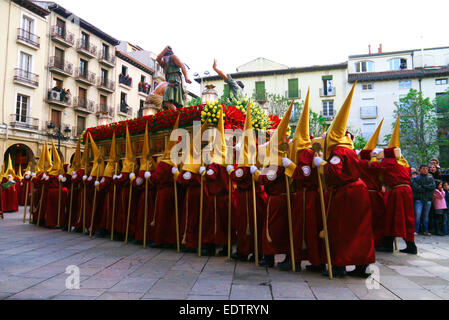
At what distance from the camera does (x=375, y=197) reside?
6.57 meters

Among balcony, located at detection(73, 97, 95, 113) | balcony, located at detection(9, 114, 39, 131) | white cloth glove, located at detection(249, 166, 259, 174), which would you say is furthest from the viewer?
balcony, located at detection(73, 97, 95, 113)

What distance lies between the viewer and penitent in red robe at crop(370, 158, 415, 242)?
250 inches

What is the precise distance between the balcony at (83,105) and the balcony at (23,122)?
4.29m

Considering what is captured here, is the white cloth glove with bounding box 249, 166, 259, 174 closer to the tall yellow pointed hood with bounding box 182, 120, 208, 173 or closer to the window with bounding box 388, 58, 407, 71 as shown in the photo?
the tall yellow pointed hood with bounding box 182, 120, 208, 173

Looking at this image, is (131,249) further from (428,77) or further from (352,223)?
(428,77)

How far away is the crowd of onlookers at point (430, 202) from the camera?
29.3ft

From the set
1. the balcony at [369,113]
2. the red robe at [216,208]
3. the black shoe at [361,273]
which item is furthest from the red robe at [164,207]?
the balcony at [369,113]

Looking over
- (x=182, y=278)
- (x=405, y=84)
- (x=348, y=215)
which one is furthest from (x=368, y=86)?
(x=182, y=278)

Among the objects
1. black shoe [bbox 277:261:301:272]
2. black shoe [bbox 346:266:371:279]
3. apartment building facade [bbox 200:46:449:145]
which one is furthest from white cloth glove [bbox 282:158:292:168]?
apartment building facade [bbox 200:46:449:145]

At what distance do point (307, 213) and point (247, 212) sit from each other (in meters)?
1.18

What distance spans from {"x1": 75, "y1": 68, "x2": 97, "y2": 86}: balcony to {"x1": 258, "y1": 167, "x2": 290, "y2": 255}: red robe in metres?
28.9

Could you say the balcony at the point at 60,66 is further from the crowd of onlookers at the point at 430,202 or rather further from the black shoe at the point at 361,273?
the black shoe at the point at 361,273

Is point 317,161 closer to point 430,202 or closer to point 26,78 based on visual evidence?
point 430,202

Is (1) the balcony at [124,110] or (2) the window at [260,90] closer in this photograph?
(2) the window at [260,90]
